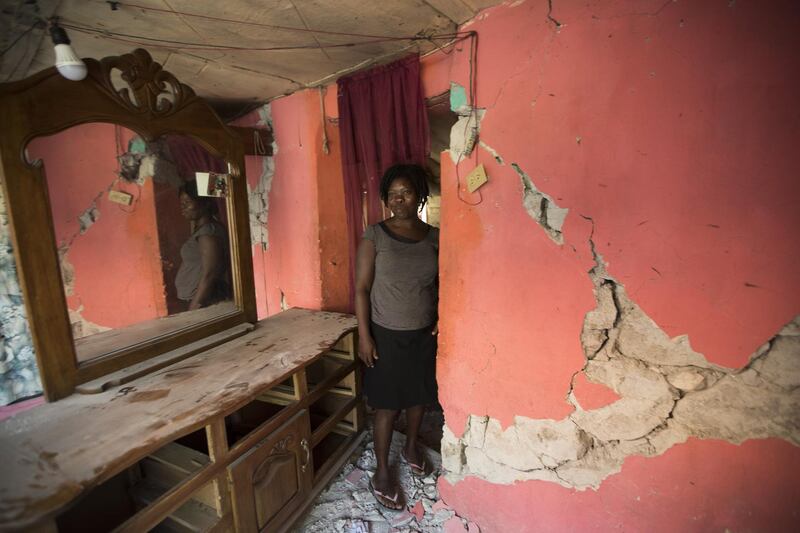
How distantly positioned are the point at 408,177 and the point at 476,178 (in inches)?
18.1

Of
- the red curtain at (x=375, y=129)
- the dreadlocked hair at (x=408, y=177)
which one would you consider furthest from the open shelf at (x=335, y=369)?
the dreadlocked hair at (x=408, y=177)

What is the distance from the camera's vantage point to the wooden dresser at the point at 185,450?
0.94 m

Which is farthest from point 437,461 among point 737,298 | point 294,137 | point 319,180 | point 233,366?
point 294,137

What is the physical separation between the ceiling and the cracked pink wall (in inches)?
14.0

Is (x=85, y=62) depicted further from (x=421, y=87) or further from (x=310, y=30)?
(x=421, y=87)

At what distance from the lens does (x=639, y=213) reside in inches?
46.5

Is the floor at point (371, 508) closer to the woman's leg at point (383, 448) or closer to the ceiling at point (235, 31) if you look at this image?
the woman's leg at point (383, 448)

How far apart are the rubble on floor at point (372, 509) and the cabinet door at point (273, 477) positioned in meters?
0.19

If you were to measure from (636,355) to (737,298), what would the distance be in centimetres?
36

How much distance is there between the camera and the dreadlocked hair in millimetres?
1826

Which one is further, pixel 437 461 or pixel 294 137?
pixel 294 137

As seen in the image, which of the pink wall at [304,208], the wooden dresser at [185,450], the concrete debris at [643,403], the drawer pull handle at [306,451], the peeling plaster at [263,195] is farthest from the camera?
the peeling plaster at [263,195]

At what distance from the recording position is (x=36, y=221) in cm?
117

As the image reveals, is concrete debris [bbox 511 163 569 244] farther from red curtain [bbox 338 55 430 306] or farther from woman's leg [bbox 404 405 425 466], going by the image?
woman's leg [bbox 404 405 425 466]
